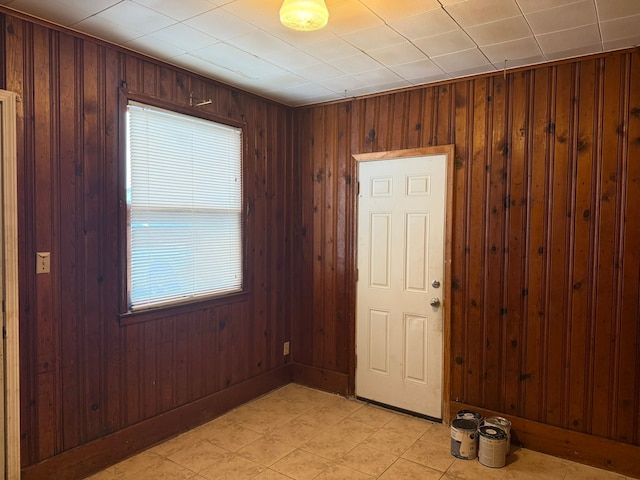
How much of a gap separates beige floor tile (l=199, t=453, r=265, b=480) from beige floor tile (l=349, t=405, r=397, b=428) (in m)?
0.98

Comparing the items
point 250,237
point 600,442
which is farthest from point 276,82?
point 600,442

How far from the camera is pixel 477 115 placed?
3.19 meters

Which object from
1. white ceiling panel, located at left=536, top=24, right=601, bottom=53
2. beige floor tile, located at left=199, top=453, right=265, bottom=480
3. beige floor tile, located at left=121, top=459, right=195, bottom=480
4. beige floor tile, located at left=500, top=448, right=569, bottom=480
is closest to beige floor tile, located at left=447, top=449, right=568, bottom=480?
beige floor tile, located at left=500, top=448, right=569, bottom=480

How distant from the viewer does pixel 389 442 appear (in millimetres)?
3102

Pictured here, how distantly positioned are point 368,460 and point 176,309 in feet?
5.38

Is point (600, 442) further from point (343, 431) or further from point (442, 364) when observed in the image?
point (343, 431)

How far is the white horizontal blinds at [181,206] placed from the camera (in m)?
2.87

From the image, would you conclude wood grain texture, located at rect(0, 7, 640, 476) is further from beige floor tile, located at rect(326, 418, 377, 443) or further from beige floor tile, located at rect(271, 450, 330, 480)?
beige floor tile, located at rect(271, 450, 330, 480)

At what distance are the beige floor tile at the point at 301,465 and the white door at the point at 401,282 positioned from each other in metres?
0.99

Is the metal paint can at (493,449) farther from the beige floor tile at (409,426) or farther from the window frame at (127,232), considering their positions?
the window frame at (127,232)

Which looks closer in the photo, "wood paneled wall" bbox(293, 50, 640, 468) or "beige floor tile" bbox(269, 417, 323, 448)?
"wood paneled wall" bbox(293, 50, 640, 468)

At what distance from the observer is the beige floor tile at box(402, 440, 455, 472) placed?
Result: 283cm

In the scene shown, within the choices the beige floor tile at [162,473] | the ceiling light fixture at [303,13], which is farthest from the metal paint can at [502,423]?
the ceiling light fixture at [303,13]

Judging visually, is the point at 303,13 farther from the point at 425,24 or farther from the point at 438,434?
the point at 438,434
